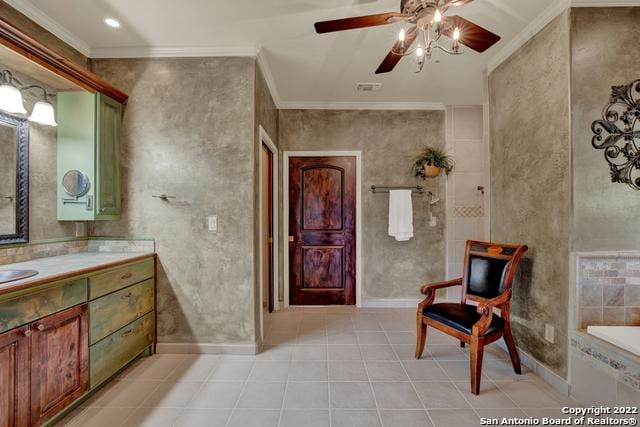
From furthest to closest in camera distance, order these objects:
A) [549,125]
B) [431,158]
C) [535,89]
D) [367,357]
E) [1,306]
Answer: [431,158], [367,357], [535,89], [549,125], [1,306]

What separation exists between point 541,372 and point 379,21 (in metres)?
2.61

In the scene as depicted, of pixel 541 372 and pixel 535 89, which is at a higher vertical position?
pixel 535 89

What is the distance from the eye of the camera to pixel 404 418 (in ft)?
5.64

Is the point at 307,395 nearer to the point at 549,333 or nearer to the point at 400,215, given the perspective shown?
the point at 549,333

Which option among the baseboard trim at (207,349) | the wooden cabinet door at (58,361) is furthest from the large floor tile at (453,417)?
the wooden cabinet door at (58,361)

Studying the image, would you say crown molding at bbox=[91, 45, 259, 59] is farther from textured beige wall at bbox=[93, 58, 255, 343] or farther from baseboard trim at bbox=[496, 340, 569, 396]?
baseboard trim at bbox=[496, 340, 569, 396]

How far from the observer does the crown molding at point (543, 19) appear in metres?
1.86

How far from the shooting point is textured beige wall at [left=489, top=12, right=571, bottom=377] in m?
1.93

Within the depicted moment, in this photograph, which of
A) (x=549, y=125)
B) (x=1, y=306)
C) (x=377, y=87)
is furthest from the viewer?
(x=377, y=87)

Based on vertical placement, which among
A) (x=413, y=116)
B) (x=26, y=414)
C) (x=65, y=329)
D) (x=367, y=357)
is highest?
(x=413, y=116)

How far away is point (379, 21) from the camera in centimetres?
158

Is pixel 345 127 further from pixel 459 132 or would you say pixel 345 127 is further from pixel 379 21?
pixel 379 21

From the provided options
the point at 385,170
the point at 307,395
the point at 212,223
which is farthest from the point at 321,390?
the point at 385,170

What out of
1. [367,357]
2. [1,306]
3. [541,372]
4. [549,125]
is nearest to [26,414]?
[1,306]
